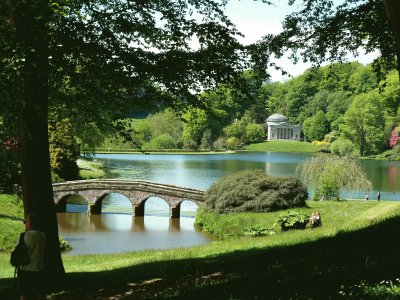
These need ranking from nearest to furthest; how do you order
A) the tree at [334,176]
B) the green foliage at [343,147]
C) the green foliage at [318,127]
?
the tree at [334,176], the green foliage at [343,147], the green foliage at [318,127]

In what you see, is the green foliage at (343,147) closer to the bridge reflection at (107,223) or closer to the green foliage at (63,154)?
the green foliage at (63,154)

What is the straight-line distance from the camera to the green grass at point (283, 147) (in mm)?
145250

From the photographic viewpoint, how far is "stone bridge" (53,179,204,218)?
3859 cm

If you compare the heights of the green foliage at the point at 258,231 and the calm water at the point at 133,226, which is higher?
the green foliage at the point at 258,231

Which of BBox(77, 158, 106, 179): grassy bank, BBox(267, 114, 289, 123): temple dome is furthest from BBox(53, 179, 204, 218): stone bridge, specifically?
BBox(267, 114, 289, 123): temple dome

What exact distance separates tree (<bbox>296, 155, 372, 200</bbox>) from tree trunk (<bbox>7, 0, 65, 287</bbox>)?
96.4 ft

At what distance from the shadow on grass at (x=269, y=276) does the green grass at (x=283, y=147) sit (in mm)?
134613

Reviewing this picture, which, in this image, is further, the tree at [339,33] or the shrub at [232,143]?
the shrub at [232,143]

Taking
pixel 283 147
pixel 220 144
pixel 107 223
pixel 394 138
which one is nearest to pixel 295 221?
pixel 107 223

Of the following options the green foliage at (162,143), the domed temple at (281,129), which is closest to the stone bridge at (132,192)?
the green foliage at (162,143)

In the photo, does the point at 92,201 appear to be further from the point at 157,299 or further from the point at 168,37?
the point at 157,299

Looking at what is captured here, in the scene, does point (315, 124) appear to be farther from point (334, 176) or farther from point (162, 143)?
point (334, 176)

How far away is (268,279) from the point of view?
7.59 m

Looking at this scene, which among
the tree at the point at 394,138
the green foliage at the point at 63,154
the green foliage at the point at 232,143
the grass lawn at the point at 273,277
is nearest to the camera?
the grass lawn at the point at 273,277
